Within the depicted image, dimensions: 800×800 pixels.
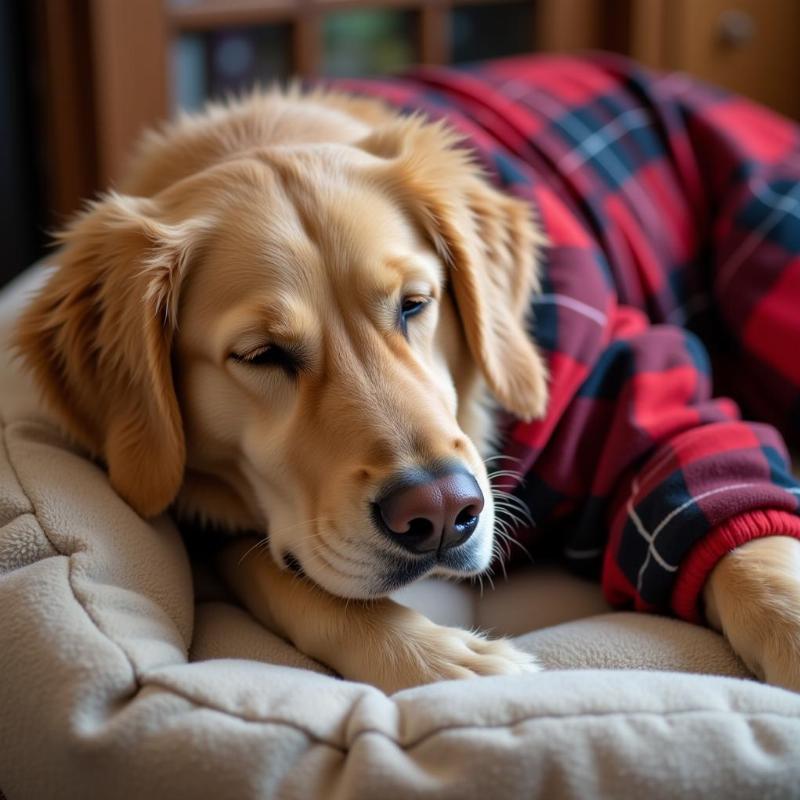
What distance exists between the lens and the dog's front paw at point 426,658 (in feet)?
4.21

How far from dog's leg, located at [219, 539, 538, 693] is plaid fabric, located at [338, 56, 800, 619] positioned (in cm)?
30

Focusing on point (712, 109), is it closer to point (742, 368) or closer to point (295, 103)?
point (742, 368)

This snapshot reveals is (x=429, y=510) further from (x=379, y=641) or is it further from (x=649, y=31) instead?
(x=649, y=31)

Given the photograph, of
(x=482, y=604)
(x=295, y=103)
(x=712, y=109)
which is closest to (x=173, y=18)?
(x=295, y=103)

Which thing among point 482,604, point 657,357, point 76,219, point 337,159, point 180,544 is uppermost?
point 337,159

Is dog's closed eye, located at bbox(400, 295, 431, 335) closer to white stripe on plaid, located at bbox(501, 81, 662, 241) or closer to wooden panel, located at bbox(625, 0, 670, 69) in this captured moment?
white stripe on plaid, located at bbox(501, 81, 662, 241)

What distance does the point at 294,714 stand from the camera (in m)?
1.10

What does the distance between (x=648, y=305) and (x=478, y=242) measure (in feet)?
1.81

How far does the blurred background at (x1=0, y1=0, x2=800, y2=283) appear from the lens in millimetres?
2904

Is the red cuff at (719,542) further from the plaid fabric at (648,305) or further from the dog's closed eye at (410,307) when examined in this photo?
the dog's closed eye at (410,307)

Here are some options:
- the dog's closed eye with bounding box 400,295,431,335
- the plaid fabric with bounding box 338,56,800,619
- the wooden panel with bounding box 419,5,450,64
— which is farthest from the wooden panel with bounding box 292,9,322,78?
the dog's closed eye with bounding box 400,295,431,335

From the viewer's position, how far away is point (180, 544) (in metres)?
1.56

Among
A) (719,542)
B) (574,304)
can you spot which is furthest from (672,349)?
(719,542)

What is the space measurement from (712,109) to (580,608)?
1224 mm
